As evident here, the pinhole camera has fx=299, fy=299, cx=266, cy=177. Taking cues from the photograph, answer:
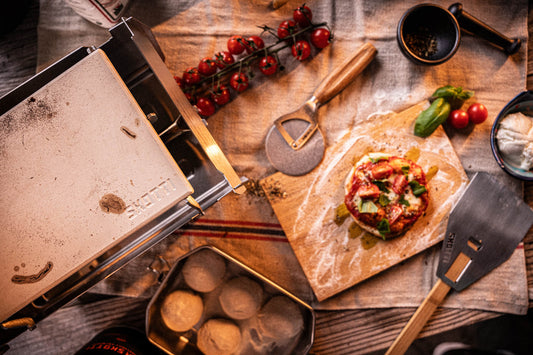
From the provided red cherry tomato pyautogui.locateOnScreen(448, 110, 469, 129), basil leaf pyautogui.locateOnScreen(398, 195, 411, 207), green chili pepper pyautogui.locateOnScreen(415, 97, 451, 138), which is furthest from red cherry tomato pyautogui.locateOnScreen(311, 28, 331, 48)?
basil leaf pyautogui.locateOnScreen(398, 195, 411, 207)

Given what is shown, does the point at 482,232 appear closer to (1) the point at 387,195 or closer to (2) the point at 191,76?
(1) the point at 387,195

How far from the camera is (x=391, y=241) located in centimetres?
141

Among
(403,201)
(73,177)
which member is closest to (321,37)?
(403,201)

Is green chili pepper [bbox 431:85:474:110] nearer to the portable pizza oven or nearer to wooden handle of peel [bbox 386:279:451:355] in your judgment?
wooden handle of peel [bbox 386:279:451:355]

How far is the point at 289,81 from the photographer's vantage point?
1478mm

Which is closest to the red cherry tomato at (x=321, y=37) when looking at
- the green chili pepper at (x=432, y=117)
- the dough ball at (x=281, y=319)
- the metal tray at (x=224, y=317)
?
the green chili pepper at (x=432, y=117)

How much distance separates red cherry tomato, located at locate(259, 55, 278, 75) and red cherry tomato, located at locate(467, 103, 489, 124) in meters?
0.96

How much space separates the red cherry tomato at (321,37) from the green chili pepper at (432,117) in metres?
0.56

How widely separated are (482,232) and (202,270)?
1295mm

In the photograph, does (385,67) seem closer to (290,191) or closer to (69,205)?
(290,191)

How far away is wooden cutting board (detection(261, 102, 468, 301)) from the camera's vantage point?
1.41m

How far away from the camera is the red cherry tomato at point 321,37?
1.39 m

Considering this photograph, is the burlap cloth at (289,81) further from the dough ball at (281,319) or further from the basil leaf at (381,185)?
the basil leaf at (381,185)

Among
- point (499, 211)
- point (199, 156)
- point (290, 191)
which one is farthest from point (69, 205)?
point (499, 211)
